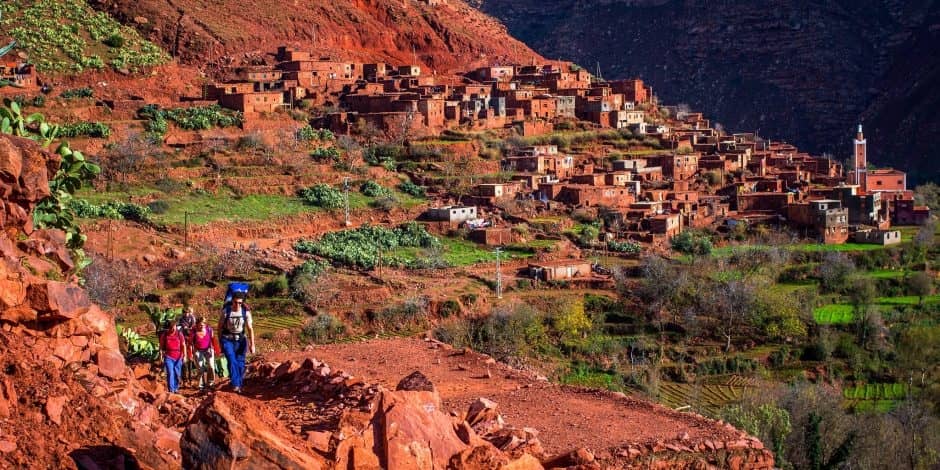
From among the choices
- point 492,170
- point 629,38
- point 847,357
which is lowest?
point 847,357

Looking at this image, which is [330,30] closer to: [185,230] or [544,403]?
[185,230]

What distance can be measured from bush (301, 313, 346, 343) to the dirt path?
1152 centimetres

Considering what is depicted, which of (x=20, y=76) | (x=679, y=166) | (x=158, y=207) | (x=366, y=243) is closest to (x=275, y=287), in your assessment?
(x=366, y=243)

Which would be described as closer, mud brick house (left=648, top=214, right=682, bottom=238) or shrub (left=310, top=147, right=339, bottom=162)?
mud brick house (left=648, top=214, right=682, bottom=238)

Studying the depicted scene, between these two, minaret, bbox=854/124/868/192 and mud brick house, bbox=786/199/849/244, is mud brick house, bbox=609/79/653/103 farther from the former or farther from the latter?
mud brick house, bbox=786/199/849/244

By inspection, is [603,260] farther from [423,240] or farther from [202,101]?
[202,101]

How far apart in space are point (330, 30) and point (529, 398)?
41.6 metres

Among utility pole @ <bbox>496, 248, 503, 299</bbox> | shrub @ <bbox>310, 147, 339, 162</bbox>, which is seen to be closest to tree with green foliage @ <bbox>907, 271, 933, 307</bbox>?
utility pole @ <bbox>496, 248, 503, 299</bbox>

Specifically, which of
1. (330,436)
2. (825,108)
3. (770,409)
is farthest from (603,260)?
(825,108)

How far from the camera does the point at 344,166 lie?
121 ft

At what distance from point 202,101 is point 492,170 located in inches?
327

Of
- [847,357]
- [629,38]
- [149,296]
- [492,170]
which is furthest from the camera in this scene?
[629,38]

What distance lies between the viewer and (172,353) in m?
10.2

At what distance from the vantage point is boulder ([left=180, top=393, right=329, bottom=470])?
19.3 feet
